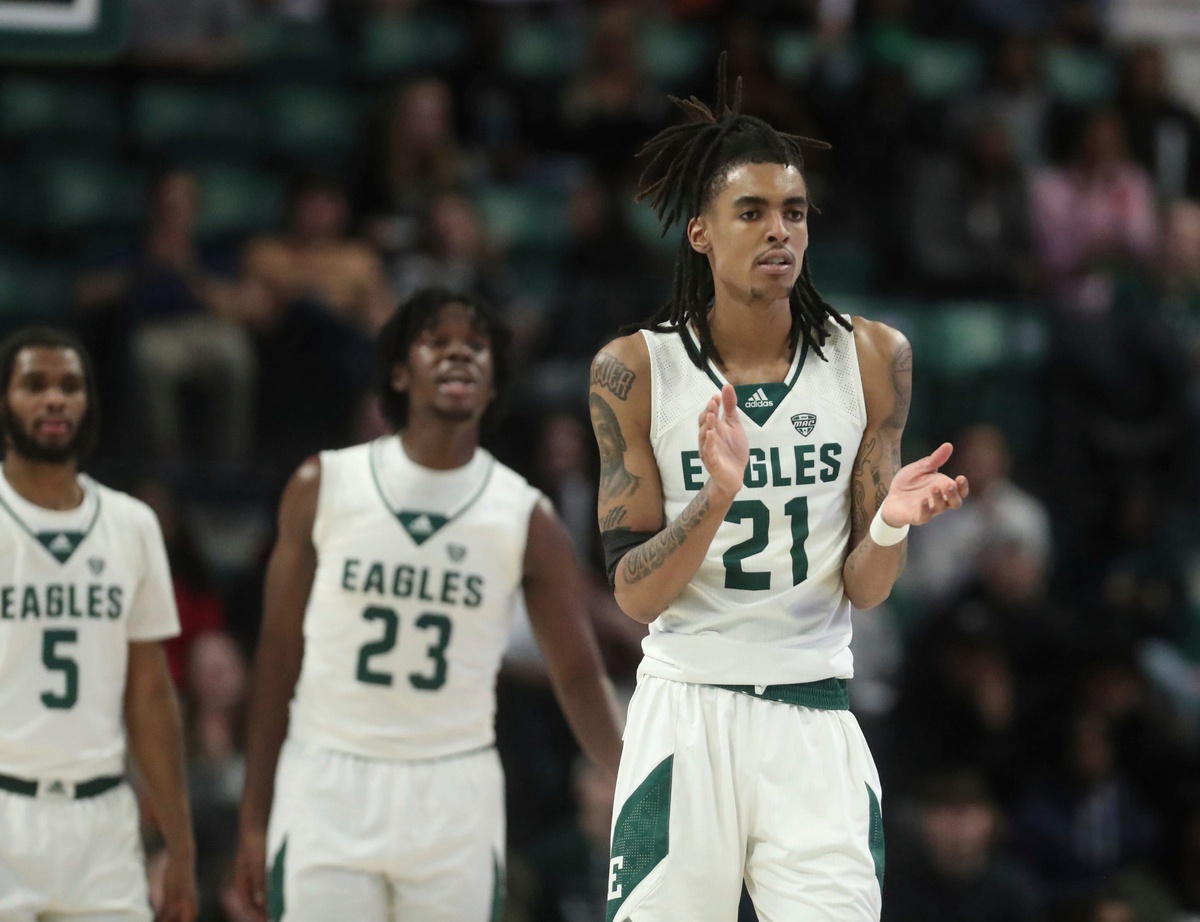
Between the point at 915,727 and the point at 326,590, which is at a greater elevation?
the point at 326,590

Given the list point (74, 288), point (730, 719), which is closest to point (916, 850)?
point (730, 719)

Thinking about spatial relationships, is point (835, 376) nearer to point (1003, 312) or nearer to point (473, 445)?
point (473, 445)

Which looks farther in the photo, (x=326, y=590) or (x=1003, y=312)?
(x=1003, y=312)

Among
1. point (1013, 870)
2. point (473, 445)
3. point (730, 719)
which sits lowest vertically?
point (1013, 870)

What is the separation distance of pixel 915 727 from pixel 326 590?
398 centimetres

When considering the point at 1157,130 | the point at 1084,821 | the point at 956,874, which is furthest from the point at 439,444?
the point at 1157,130

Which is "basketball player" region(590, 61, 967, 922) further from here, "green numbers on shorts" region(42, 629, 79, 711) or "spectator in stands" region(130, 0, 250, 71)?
"spectator in stands" region(130, 0, 250, 71)

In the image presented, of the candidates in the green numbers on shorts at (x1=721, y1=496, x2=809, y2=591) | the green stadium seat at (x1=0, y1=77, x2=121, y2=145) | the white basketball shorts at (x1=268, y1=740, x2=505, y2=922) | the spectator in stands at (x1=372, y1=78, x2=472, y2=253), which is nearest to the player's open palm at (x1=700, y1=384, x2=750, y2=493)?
the green numbers on shorts at (x1=721, y1=496, x2=809, y2=591)

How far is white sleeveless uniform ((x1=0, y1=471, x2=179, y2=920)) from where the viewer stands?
17.0 feet

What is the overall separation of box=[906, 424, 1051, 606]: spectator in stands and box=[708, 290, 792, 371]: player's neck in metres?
5.38

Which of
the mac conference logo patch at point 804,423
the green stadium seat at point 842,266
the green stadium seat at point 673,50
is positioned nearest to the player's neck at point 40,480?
the mac conference logo patch at point 804,423

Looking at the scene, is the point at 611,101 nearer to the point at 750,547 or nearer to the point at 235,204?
the point at 235,204

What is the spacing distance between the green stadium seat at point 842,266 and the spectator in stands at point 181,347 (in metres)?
3.47

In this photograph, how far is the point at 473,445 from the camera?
5.82 m
